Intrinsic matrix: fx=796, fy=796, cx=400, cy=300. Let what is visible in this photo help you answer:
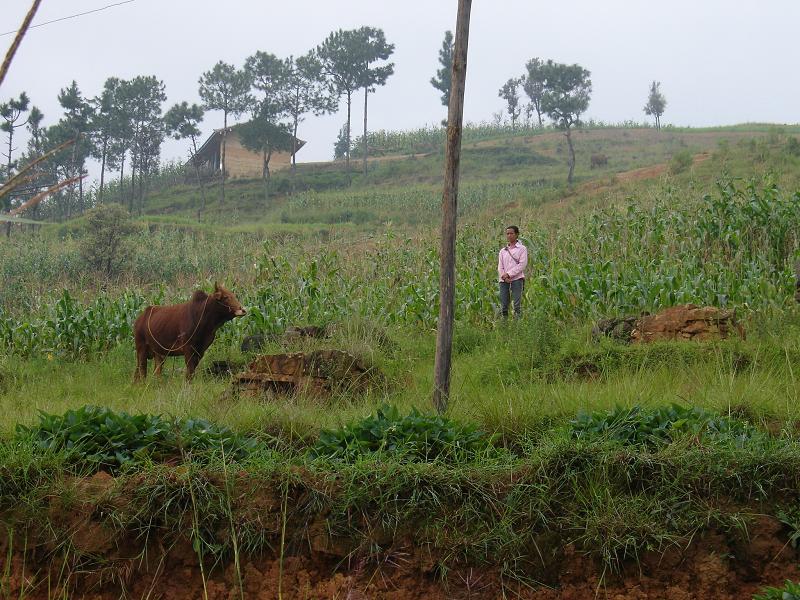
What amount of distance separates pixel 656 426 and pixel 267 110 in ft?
158

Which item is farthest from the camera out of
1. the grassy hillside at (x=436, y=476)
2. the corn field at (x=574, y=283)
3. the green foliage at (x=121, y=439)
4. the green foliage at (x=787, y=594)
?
the corn field at (x=574, y=283)

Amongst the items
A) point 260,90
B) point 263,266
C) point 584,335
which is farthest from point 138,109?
point 584,335

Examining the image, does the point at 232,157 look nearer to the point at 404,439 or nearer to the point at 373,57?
the point at 373,57

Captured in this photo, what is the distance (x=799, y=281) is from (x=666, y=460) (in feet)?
20.4

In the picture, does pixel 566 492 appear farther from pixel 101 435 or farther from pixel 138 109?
pixel 138 109

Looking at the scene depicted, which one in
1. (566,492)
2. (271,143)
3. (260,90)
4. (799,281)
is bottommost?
(566,492)

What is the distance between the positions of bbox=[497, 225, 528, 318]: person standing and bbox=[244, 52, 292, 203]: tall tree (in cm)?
3599

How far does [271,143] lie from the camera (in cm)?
4953

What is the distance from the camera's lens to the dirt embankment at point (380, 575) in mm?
4488

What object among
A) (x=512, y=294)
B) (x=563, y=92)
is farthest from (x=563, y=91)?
(x=512, y=294)

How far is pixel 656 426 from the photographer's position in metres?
5.49

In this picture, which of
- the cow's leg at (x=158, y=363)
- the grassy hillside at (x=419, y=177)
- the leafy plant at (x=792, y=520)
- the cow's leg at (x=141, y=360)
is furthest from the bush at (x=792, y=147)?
the leafy plant at (x=792, y=520)

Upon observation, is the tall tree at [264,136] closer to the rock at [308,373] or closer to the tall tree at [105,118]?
the tall tree at [105,118]

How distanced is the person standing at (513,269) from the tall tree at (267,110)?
1417 inches
